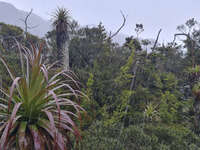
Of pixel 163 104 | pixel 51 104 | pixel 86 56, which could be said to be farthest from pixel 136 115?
pixel 86 56

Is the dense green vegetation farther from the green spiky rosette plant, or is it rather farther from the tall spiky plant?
the green spiky rosette plant

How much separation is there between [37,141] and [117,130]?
2.59 m

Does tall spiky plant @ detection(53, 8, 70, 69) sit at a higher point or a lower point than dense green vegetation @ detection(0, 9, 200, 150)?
higher

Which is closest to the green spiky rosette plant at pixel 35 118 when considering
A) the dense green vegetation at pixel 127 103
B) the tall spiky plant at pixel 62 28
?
the dense green vegetation at pixel 127 103

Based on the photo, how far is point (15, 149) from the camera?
1497 mm

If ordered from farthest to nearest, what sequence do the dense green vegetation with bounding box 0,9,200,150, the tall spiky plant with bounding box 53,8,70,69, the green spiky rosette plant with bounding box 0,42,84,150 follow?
the tall spiky plant with bounding box 53,8,70,69
the dense green vegetation with bounding box 0,9,200,150
the green spiky rosette plant with bounding box 0,42,84,150

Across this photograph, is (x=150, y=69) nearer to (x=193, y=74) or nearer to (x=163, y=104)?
(x=193, y=74)

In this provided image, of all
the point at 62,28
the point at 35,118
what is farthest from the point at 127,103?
the point at 62,28

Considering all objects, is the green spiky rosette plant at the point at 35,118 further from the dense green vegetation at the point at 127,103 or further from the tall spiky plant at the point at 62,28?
the tall spiky plant at the point at 62,28

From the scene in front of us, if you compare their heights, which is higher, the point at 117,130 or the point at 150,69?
the point at 150,69

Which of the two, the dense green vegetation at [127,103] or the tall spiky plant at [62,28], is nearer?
the dense green vegetation at [127,103]

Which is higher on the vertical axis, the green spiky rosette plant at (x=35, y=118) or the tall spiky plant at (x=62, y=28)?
the tall spiky plant at (x=62, y=28)

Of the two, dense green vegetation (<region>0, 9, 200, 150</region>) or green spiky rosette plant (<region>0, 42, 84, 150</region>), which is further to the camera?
dense green vegetation (<region>0, 9, 200, 150</region>)

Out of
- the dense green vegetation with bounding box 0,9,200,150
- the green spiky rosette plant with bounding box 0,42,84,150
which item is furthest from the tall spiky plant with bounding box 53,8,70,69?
the green spiky rosette plant with bounding box 0,42,84,150
